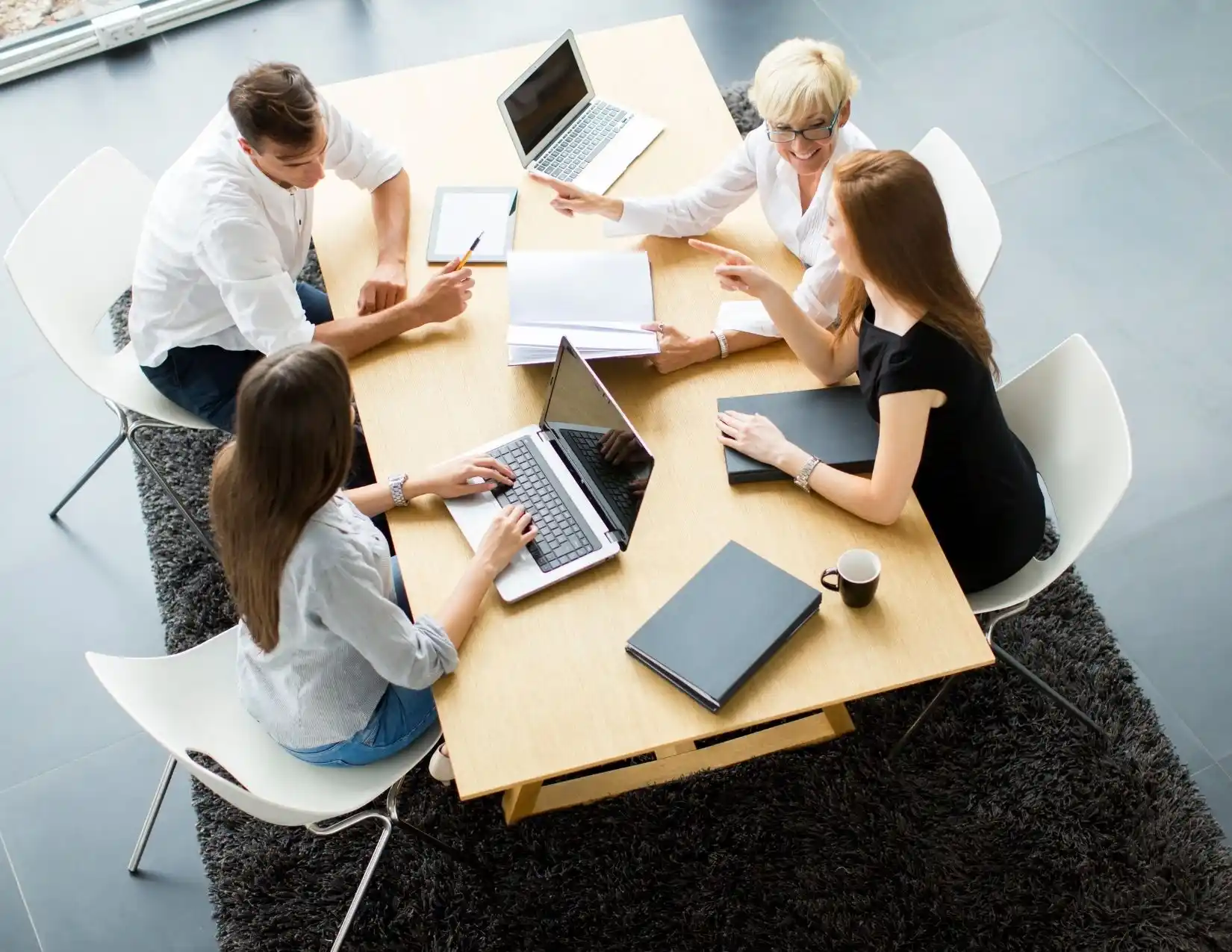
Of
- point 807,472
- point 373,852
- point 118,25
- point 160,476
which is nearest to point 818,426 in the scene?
point 807,472

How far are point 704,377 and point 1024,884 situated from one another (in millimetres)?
1229

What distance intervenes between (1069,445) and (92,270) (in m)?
2.05

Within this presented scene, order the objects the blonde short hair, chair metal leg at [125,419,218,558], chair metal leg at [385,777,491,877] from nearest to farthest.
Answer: chair metal leg at [385,777,491,877] → the blonde short hair → chair metal leg at [125,419,218,558]

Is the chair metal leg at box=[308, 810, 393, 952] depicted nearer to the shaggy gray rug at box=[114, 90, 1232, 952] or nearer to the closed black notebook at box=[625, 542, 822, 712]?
the shaggy gray rug at box=[114, 90, 1232, 952]

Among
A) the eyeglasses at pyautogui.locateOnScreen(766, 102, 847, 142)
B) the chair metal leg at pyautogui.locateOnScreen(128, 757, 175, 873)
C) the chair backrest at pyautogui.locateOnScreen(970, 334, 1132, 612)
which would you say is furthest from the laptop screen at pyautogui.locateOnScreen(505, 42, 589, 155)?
the chair metal leg at pyautogui.locateOnScreen(128, 757, 175, 873)

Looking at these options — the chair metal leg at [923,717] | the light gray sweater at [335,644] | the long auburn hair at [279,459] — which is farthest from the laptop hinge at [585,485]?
the chair metal leg at [923,717]

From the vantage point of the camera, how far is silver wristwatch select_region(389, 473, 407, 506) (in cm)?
207

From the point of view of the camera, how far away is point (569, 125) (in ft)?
8.79

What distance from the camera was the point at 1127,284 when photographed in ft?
11.3

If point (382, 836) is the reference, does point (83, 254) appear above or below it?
above

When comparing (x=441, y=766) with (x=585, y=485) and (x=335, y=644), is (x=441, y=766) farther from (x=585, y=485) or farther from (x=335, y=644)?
(x=585, y=485)

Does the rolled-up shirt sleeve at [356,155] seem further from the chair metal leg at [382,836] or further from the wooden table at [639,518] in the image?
the chair metal leg at [382,836]

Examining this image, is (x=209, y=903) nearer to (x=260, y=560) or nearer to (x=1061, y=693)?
(x=260, y=560)

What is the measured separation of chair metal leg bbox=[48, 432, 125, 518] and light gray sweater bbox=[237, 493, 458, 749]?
1023 mm
